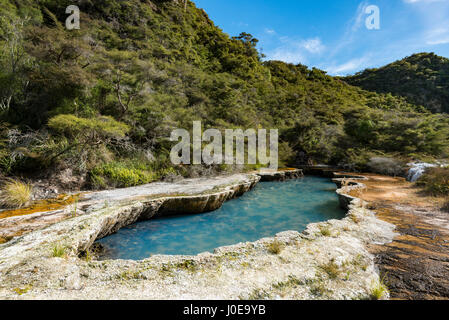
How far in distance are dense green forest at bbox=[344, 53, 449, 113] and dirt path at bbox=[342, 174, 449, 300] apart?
39.8 metres

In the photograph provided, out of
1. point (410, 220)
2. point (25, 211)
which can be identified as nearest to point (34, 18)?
point (25, 211)

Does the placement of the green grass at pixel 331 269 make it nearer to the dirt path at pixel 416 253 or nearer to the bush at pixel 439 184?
the dirt path at pixel 416 253

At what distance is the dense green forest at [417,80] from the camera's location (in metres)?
31.9

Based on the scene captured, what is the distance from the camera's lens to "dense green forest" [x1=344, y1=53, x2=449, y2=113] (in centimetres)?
3192

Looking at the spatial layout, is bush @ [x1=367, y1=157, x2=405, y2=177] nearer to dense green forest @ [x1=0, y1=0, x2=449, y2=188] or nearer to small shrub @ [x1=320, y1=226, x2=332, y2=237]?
dense green forest @ [x1=0, y1=0, x2=449, y2=188]

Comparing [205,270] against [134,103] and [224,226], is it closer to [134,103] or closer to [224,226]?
[224,226]

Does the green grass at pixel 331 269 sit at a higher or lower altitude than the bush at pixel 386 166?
lower

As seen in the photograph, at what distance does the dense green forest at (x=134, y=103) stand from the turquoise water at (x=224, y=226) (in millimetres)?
3474

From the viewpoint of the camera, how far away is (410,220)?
4434mm

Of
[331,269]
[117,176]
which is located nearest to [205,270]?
[331,269]

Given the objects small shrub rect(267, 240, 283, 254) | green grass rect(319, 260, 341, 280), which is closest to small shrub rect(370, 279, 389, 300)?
green grass rect(319, 260, 341, 280)

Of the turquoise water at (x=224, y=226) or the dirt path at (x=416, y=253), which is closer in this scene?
the dirt path at (x=416, y=253)

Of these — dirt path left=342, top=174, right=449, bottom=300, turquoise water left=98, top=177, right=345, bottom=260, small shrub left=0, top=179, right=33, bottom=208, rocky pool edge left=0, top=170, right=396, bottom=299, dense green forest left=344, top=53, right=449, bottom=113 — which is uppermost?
dense green forest left=344, top=53, right=449, bottom=113

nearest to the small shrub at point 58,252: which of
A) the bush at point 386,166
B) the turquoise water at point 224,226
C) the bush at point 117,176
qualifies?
the turquoise water at point 224,226
